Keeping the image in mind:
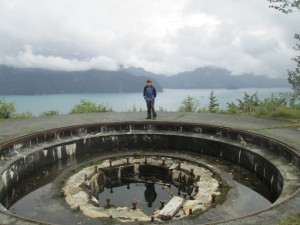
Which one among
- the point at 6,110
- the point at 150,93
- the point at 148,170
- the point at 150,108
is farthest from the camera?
the point at 6,110

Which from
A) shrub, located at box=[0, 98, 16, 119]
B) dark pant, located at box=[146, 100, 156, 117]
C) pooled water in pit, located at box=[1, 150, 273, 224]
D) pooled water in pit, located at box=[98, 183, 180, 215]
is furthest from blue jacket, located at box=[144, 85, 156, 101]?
shrub, located at box=[0, 98, 16, 119]

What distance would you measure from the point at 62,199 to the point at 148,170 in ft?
10.8

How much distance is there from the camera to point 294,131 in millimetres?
10617

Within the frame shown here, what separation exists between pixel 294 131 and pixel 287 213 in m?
6.59

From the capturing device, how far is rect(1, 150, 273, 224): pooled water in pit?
639 cm

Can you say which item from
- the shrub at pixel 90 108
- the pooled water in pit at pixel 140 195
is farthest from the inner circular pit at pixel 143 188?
the shrub at pixel 90 108

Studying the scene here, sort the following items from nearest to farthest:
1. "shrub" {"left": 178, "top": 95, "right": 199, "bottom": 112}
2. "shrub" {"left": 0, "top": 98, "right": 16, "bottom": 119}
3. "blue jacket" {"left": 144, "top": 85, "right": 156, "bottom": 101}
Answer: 1. "blue jacket" {"left": 144, "top": 85, "right": 156, "bottom": 101}
2. "shrub" {"left": 0, "top": 98, "right": 16, "bottom": 119}
3. "shrub" {"left": 178, "top": 95, "right": 199, "bottom": 112}

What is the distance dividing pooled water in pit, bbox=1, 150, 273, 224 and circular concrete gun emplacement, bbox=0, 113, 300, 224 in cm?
3

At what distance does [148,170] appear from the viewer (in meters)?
9.73

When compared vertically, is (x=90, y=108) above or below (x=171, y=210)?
above

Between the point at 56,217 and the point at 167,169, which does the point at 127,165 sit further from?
the point at 56,217

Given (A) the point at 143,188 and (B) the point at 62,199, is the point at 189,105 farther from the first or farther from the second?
(B) the point at 62,199

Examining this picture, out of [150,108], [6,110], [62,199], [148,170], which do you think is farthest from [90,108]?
[62,199]

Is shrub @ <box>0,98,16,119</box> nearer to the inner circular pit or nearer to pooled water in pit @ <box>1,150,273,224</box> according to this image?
pooled water in pit @ <box>1,150,273,224</box>
